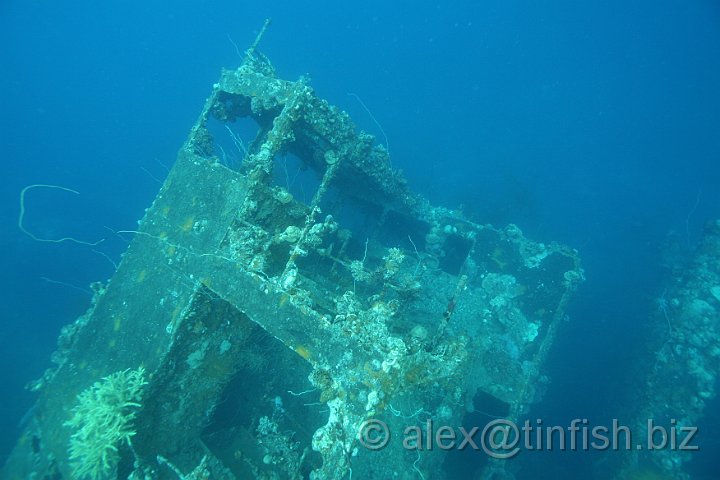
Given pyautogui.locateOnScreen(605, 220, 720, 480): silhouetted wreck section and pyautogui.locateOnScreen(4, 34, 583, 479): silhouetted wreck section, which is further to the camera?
pyautogui.locateOnScreen(605, 220, 720, 480): silhouetted wreck section

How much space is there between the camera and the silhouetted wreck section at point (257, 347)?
394 centimetres

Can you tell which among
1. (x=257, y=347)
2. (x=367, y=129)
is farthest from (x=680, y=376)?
(x=367, y=129)

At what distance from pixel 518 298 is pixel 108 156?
41.7m

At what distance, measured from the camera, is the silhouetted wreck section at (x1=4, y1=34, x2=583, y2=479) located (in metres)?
3.94

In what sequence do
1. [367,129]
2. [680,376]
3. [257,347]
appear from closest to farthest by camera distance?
[257,347] < [680,376] < [367,129]

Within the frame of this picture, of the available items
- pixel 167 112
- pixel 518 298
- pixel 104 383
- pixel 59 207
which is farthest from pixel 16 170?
pixel 518 298

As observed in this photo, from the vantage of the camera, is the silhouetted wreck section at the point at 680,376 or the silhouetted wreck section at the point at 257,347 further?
the silhouetted wreck section at the point at 680,376

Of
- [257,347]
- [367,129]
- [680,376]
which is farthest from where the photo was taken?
[367,129]

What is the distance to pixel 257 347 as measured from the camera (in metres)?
7.16

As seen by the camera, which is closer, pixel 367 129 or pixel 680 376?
pixel 680 376

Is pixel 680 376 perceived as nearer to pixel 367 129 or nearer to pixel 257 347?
pixel 257 347

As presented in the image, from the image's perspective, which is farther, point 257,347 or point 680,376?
point 680,376

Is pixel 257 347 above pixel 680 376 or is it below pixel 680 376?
below

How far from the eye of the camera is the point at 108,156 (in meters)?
35.3
